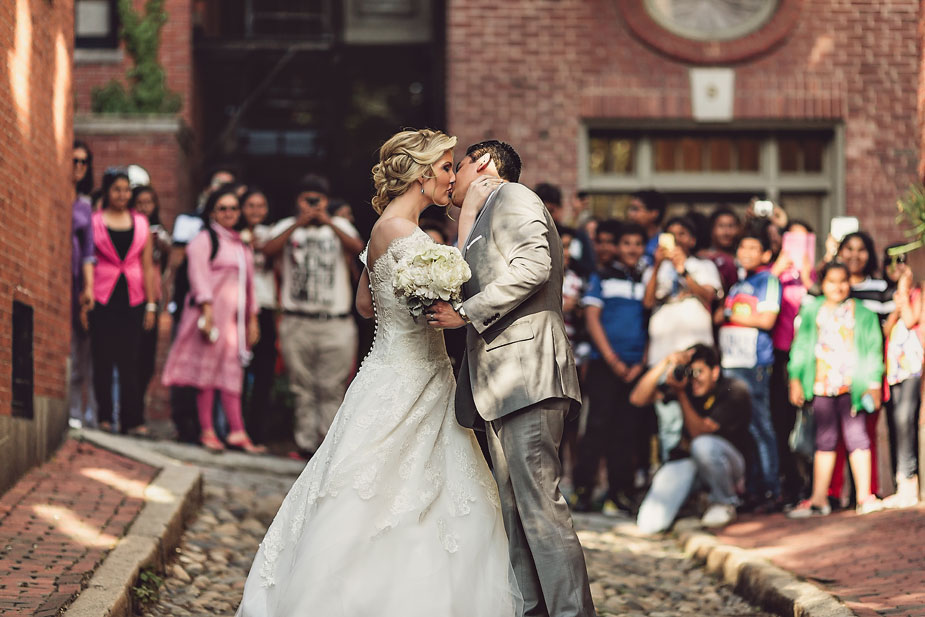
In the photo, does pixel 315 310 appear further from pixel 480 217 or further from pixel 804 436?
pixel 480 217

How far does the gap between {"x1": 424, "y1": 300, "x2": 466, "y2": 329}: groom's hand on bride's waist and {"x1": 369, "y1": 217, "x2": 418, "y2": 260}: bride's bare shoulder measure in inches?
15.8

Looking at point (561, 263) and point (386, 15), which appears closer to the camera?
point (561, 263)

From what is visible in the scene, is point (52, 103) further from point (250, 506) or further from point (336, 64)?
point (336, 64)

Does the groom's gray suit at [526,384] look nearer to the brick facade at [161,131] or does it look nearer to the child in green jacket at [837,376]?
the child in green jacket at [837,376]

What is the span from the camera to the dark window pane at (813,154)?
50.6 ft

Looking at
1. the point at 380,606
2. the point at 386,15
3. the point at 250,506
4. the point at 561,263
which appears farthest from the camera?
the point at 386,15

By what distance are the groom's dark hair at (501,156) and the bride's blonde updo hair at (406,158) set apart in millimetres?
120

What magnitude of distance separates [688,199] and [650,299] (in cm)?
512

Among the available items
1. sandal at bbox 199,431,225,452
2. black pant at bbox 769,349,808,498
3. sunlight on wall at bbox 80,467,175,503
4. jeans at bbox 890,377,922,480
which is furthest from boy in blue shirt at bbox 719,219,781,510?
sunlight on wall at bbox 80,467,175,503

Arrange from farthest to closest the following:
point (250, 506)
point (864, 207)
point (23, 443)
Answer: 1. point (864, 207)
2. point (250, 506)
3. point (23, 443)

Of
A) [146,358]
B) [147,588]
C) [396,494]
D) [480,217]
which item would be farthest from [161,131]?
[396,494]

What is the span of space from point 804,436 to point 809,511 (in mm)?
Result: 908

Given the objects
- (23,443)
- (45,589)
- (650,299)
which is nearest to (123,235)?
(23,443)

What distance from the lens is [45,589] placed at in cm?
609
